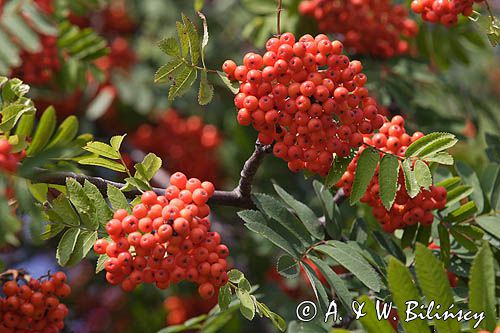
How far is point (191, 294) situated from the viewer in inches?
149

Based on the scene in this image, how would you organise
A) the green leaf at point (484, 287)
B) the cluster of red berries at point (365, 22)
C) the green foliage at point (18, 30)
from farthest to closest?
the cluster of red berries at point (365, 22) < the green foliage at point (18, 30) < the green leaf at point (484, 287)

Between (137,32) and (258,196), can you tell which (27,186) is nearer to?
(258,196)

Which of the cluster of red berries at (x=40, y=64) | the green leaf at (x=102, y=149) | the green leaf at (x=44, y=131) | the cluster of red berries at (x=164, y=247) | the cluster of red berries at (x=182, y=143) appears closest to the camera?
the cluster of red berries at (x=164, y=247)

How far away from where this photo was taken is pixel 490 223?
214 cm

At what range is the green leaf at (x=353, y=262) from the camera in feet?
5.97

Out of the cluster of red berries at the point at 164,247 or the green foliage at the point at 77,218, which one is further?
the green foliage at the point at 77,218

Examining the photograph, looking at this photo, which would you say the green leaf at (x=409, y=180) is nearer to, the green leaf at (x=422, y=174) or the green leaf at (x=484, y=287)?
the green leaf at (x=422, y=174)

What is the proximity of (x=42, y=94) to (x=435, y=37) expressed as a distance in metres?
2.01

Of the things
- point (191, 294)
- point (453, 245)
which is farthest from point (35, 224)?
point (191, 294)

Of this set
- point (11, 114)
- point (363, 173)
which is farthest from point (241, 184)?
point (11, 114)

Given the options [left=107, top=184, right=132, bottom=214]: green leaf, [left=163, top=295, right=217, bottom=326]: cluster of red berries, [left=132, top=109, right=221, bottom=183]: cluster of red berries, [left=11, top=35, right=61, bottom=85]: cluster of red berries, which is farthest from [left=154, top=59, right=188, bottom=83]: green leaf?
[left=132, top=109, right=221, bottom=183]: cluster of red berries

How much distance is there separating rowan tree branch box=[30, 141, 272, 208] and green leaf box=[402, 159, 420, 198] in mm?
390

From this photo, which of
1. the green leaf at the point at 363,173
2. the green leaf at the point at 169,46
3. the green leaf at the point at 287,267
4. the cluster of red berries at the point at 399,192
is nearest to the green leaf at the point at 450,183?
the cluster of red berries at the point at 399,192

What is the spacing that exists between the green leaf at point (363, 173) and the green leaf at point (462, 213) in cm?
41
